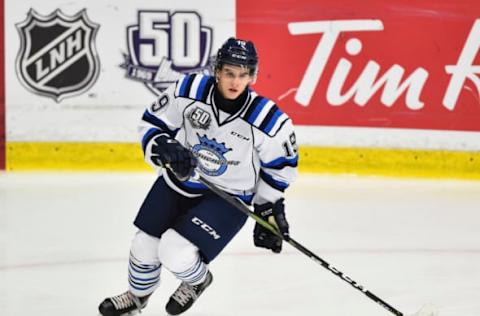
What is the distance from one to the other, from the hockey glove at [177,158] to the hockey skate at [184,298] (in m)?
0.42

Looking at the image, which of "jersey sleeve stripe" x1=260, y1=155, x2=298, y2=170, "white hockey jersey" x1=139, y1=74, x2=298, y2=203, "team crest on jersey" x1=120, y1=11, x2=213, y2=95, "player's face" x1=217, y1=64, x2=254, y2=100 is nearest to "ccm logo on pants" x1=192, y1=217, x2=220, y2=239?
"white hockey jersey" x1=139, y1=74, x2=298, y2=203

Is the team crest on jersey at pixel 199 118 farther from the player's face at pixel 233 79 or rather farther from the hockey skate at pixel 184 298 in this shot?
the hockey skate at pixel 184 298

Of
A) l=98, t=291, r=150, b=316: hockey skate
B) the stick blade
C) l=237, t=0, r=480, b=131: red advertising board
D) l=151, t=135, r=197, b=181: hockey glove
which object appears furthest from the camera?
l=237, t=0, r=480, b=131: red advertising board

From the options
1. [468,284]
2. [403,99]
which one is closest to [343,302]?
[468,284]

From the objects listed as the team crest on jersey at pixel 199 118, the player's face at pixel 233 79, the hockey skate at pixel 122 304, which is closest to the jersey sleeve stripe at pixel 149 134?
the team crest on jersey at pixel 199 118

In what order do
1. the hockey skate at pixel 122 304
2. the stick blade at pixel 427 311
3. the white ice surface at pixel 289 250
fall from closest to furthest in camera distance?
the stick blade at pixel 427 311 < the hockey skate at pixel 122 304 < the white ice surface at pixel 289 250

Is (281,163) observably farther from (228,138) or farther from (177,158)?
(177,158)

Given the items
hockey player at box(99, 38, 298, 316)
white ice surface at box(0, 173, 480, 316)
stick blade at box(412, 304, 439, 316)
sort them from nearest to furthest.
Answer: hockey player at box(99, 38, 298, 316), stick blade at box(412, 304, 439, 316), white ice surface at box(0, 173, 480, 316)

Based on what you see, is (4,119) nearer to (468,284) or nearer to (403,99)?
(403,99)

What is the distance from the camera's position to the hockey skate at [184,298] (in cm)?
308

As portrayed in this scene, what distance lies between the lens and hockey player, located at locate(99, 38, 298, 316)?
Result: 2918 mm

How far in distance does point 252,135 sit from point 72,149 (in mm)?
3151

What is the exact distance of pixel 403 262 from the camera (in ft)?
13.0

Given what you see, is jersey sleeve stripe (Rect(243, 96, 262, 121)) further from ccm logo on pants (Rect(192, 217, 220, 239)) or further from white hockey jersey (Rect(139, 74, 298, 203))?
ccm logo on pants (Rect(192, 217, 220, 239))
